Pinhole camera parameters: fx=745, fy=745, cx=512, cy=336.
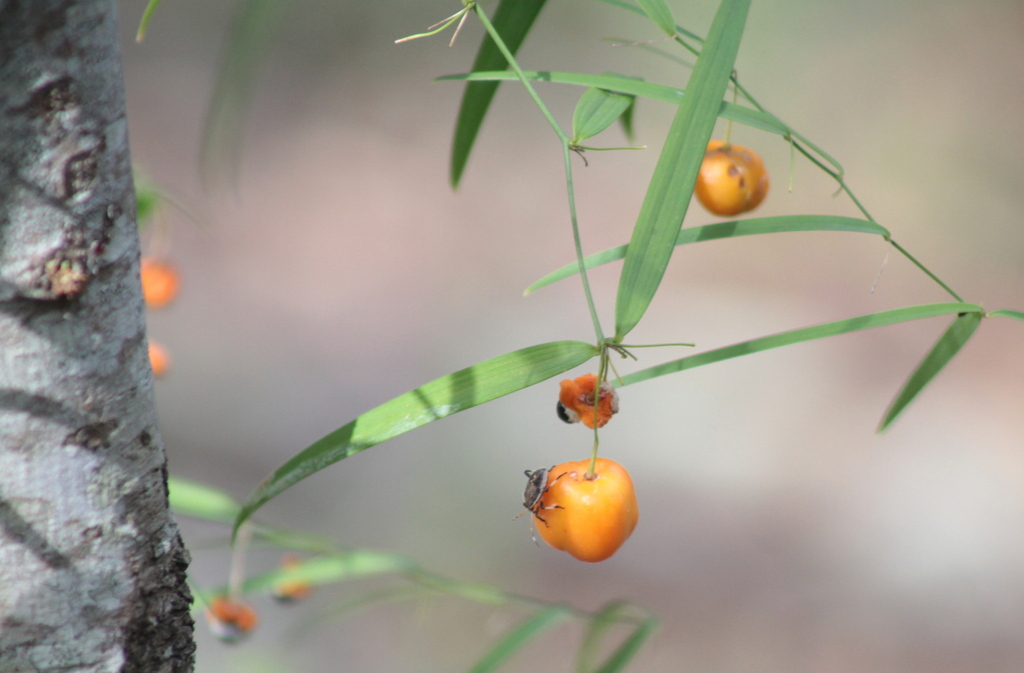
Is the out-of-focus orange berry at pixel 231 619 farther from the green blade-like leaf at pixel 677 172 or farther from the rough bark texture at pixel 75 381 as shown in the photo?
the green blade-like leaf at pixel 677 172

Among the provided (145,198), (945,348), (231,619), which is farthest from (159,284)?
(945,348)

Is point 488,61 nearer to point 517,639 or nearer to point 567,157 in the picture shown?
point 567,157

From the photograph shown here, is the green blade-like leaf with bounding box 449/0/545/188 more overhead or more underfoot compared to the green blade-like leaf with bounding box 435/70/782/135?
more overhead

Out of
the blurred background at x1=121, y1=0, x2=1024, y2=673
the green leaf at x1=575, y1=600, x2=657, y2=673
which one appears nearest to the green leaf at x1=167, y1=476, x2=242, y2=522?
the green leaf at x1=575, y1=600, x2=657, y2=673

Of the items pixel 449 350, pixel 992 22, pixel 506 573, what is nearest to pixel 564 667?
pixel 506 573

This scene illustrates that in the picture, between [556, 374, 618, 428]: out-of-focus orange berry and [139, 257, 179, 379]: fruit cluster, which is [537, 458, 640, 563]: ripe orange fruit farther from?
[139, 257, 179, 379]: fruit cluster

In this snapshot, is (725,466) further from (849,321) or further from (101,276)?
(101,276)
